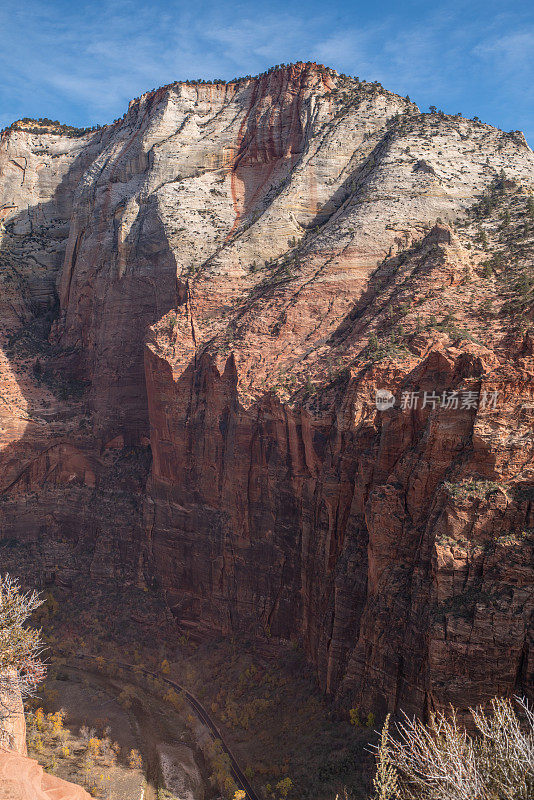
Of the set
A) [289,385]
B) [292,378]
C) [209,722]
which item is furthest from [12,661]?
[292,378]

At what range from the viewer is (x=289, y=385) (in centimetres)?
4194

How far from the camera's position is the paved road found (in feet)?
114

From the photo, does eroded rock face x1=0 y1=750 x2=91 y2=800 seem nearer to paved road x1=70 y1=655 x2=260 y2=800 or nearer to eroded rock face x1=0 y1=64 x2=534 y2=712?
eroded rock face x1=0 y1=64 x2=534 y2=712

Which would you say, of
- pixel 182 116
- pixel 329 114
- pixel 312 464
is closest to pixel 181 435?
pixel 312 464

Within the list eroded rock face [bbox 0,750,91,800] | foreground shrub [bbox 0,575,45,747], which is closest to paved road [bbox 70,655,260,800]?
foreground shrub [bbox 0,575,45,747]

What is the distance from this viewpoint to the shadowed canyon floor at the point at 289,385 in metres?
28.3

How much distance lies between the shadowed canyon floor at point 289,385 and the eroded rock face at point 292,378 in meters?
0.18

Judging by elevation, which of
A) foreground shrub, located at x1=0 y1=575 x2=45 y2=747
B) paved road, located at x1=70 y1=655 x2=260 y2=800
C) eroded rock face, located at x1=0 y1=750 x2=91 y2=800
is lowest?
paved road, located at x1=70 y1=655 x2=260 y2=800

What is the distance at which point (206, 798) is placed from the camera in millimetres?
34781

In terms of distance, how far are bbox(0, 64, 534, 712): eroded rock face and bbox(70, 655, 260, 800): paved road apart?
4.52 m

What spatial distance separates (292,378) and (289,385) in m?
0.63

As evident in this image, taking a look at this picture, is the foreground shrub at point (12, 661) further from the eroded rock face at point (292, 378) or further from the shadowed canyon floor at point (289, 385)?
the shadowed canyon floor at point (289, 385)

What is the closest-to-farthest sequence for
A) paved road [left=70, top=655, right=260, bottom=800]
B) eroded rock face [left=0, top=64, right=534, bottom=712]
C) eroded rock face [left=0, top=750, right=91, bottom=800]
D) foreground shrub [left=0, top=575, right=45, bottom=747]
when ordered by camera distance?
eroded rock face [left=0, top=750, right=91, bottom=800] → foreground shrub [left=0, top=575, right=45, bottom=747] → eroded rock face [left=0, top=64, right=534, bottom=712] → paved road [left=70, top=655, right=260, bottom=800]

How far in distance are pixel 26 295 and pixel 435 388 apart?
52197 millimetres
